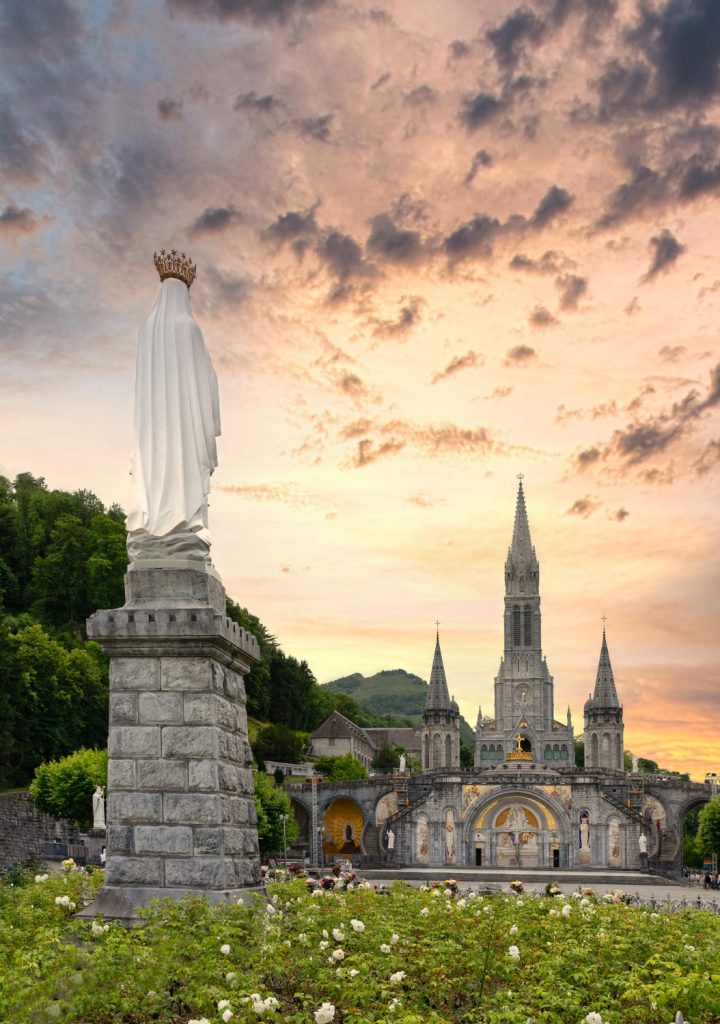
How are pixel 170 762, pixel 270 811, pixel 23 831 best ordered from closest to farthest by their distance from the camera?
1. pixel 170 762
2. pixel 23 831
3. pixel 270 811

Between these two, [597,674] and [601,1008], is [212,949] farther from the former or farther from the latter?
[597,674]

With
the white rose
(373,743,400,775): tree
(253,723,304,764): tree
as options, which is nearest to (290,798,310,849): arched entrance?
(253,723,304,764): tree

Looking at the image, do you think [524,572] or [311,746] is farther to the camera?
[524,572]

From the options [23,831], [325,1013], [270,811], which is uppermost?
[325,1013]

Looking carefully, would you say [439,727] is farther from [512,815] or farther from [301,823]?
[512,815]

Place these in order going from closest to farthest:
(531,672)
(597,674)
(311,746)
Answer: (597,674)
(311,746)
(531,672)

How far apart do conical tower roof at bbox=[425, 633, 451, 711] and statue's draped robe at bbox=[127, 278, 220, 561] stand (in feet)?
300

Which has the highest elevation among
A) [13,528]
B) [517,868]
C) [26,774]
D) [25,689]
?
[13,528]

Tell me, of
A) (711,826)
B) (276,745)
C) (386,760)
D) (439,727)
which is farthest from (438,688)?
(711,826)

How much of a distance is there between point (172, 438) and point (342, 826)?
70.7 metres

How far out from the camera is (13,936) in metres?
11.2

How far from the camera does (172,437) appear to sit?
13.6 meters

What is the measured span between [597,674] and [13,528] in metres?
48.7

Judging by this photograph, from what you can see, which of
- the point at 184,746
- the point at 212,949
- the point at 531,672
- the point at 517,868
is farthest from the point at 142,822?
the point at 531,672
